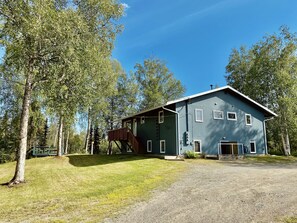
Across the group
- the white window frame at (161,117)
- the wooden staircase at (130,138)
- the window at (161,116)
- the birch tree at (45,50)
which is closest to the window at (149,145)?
the wooden staircase at (130,138)

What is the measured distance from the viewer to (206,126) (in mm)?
18016

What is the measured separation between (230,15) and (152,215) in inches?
767

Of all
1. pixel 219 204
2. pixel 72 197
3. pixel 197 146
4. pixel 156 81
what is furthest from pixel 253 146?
pixel 72 197

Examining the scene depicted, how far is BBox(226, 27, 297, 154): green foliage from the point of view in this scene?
2114cm

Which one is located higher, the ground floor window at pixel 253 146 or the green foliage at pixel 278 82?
the green foliage at pixel 278 82

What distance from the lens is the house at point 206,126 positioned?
1714 centimetres

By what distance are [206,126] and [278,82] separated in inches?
409

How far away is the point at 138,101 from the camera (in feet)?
102

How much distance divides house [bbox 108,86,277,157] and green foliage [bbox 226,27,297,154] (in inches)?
87.7

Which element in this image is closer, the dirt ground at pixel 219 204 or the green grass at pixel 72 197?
the dirt ground at pixel 219 204

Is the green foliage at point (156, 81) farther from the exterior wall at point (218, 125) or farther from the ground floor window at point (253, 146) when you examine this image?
the ground floor window at point (253, 146)

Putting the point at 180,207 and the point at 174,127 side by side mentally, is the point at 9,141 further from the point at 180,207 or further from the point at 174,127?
the point at 180,207

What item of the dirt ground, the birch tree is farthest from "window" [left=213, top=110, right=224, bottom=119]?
the birch tree

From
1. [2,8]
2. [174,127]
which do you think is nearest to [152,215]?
Answer: [2,8]
